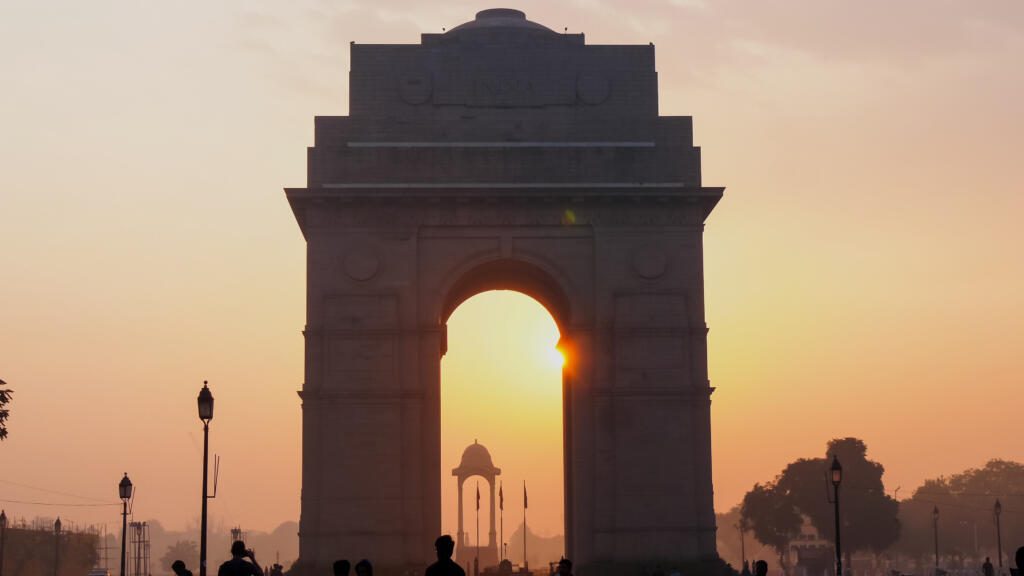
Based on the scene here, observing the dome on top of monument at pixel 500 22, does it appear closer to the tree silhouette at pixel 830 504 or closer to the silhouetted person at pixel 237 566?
the silhouetted person at pixel 237 566

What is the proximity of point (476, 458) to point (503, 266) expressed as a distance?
155ft

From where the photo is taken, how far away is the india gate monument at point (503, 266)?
48.9m

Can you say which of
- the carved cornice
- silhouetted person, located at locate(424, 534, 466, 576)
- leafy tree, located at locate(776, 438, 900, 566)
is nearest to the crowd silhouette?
silhouetted person, located at locate(424, 534, 466, 576)

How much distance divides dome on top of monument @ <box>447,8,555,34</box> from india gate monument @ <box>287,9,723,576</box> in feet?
5.45

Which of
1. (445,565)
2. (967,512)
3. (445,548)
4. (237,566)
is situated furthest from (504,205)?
(967,512)

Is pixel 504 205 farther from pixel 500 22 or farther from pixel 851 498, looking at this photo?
pixel 851 498

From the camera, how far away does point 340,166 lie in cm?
5041

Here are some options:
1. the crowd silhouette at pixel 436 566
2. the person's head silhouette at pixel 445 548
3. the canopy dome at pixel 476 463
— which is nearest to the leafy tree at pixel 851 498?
the canopy dome at pixel 476 463

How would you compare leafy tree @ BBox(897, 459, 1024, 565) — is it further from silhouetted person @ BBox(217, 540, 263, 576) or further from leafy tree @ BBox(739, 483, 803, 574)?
silhouetted person @ BBox(217, 540, 263, 576)

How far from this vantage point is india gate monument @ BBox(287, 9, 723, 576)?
4894 cm

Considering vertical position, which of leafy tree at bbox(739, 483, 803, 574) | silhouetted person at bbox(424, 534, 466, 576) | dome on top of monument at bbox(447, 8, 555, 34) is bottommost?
silhouetted person at bbox(424, 534, 466, 576)

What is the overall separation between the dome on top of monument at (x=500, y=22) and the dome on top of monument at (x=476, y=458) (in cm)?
4661

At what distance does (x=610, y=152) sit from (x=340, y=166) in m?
7.79

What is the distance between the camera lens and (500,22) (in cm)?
5350
